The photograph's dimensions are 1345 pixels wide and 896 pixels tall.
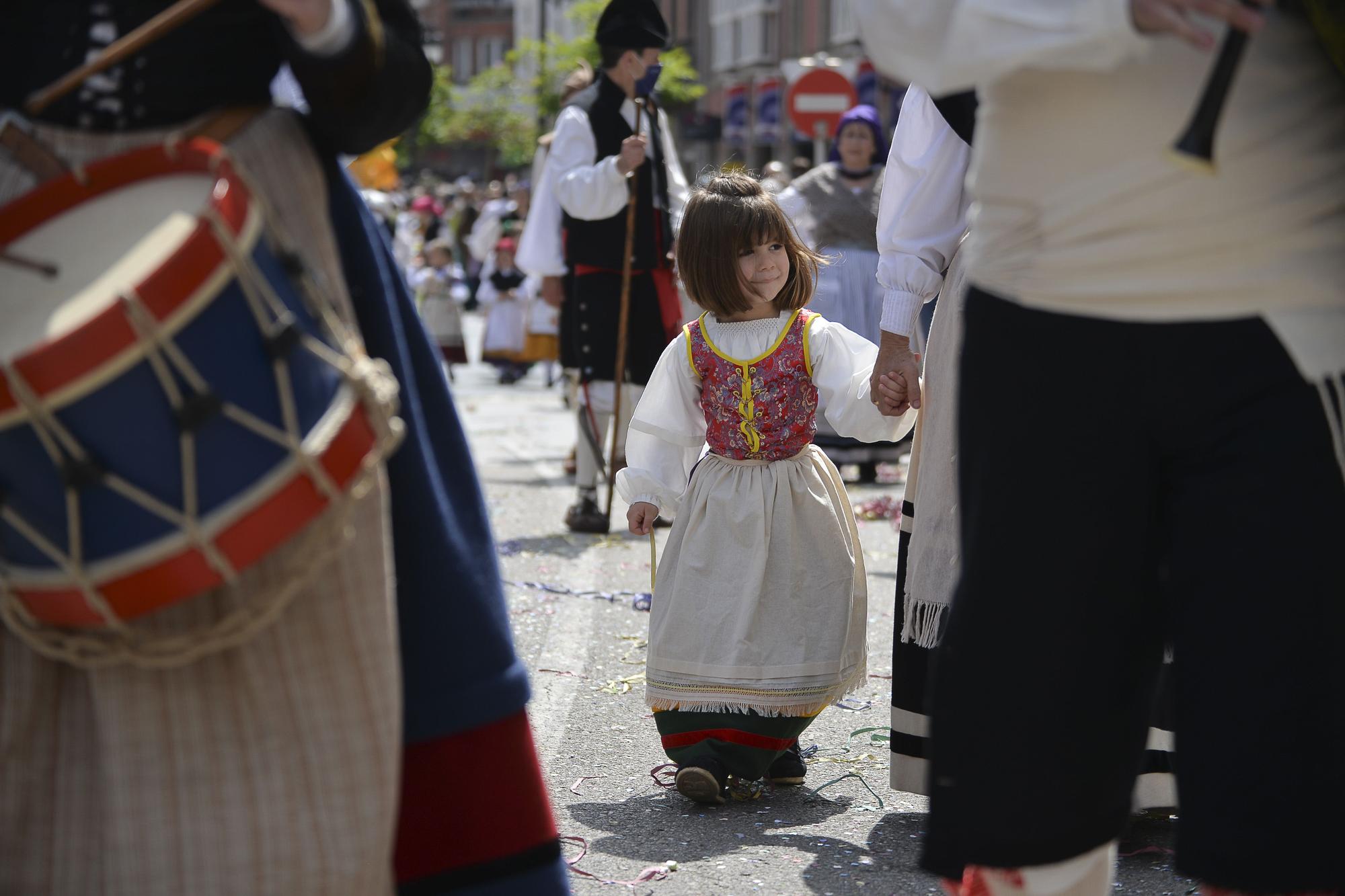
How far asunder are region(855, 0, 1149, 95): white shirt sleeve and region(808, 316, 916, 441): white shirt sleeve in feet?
6.07

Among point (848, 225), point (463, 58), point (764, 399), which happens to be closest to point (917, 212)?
point (764, 399)

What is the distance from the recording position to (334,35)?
2020 mm

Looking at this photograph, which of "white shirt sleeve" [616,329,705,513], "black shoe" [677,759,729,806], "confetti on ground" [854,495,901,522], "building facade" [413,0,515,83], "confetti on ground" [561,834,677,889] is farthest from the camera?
"building facade" [413,0,515,83]

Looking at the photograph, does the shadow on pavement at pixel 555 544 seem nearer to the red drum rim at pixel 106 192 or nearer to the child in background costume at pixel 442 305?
the red drum rim at pixel 106 192

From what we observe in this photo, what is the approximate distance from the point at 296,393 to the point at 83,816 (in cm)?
52

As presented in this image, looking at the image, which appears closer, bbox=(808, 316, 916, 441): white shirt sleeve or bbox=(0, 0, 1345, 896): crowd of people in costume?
bbox=(0, 0, 1345, 896): crowd of people in costume

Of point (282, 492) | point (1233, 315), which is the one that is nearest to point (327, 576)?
point (282, 492)

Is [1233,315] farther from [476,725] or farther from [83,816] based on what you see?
[83,816]

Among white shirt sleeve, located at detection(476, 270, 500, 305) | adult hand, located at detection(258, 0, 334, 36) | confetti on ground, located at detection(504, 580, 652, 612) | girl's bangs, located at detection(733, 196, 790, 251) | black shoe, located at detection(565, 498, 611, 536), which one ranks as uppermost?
adult hand, located at detection(258, 0, 334, 36)

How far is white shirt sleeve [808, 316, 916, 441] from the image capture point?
405 cm

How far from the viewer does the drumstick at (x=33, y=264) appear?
5.92 feet

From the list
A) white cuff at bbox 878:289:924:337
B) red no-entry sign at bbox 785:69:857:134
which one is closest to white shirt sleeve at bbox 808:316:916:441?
white cuff at bbox 878:289:924:337

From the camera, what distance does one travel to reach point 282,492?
1.79 meters

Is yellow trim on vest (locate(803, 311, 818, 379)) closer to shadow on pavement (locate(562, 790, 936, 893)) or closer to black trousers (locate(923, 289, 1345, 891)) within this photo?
shadow on pavement (locate(562, 790, 936, 893))
